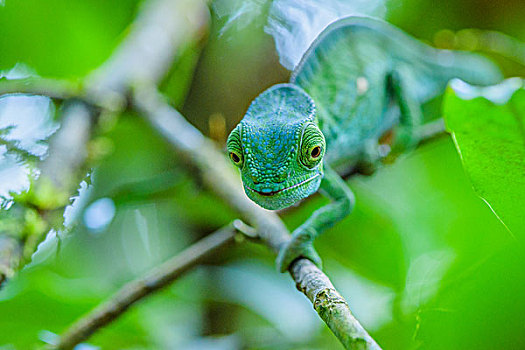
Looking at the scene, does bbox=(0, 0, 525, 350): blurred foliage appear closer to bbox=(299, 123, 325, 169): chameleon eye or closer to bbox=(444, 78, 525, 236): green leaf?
bbox=(444, 78, 525, 236): green leaf

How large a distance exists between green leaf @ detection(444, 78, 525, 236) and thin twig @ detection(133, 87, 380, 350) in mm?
207

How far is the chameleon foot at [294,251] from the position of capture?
0.95 m

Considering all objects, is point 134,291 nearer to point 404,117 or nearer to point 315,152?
point 315,152

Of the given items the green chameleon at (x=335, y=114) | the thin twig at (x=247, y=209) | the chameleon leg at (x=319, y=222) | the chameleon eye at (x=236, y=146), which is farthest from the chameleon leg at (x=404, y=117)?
the chameleon eye at (x=236, y=146)

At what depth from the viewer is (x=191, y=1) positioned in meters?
1.89

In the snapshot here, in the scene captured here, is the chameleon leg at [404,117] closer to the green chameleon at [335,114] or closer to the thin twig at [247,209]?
the green chameleon at [335,114]

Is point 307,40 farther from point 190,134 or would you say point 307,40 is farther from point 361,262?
point 361,262

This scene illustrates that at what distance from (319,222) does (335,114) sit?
1.46 ft

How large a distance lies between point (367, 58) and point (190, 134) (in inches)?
25.4

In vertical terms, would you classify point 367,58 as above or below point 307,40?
below

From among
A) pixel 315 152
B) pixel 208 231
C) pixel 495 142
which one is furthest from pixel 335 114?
pixel 495 142

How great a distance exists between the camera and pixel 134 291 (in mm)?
1008

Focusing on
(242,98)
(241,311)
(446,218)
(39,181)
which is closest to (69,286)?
(39,181)


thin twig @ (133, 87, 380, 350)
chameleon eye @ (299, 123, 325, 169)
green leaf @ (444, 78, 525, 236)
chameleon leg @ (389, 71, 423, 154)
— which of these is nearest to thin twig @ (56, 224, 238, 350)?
thin twig @ (133, 87, 380, 350)
